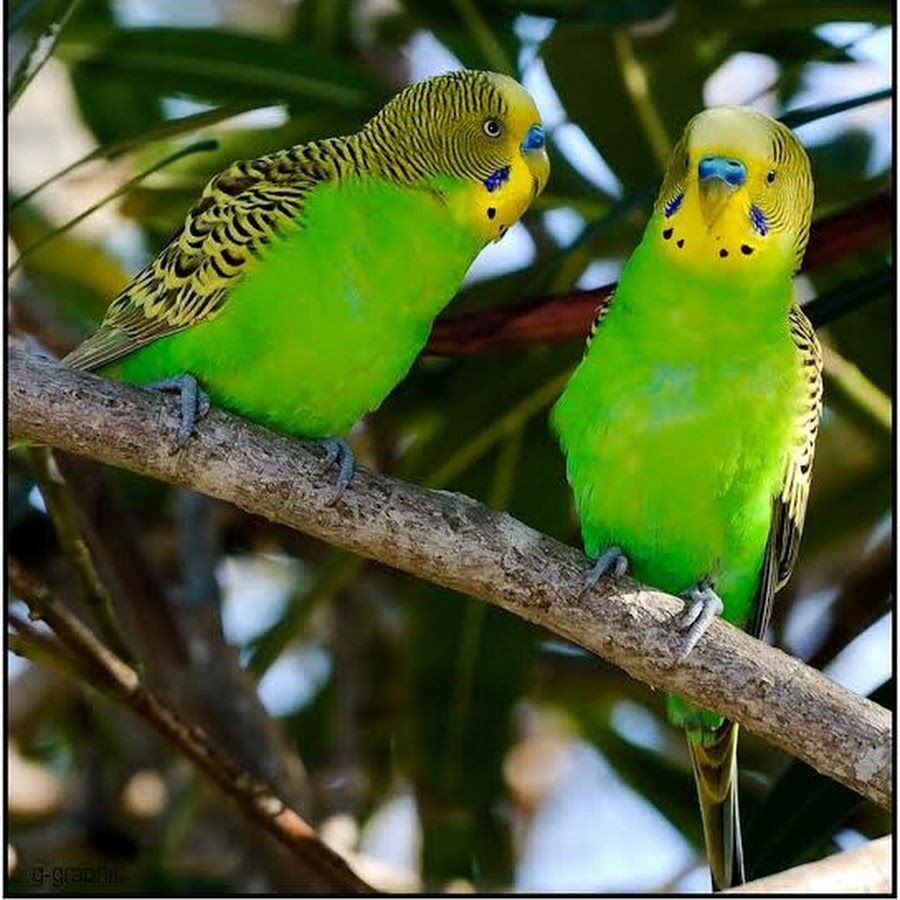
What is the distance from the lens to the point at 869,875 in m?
1.54

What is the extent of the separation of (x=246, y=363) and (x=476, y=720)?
0.96 meters

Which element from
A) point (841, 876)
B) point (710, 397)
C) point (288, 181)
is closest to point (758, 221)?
point (710, 397)

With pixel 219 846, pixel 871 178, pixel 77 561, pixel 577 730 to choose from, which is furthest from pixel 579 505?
pixel 577 730

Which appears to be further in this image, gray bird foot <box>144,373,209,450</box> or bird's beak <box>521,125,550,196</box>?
bird's beak <box>521,125,550,196</box>

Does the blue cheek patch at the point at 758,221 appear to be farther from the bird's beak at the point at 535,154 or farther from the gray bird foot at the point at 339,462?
the gray bird foot at the point at 339,462

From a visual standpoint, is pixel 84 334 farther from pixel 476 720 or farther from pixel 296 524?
pixel 296 524

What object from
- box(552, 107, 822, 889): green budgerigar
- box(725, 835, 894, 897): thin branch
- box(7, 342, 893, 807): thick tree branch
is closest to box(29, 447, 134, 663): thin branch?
box(7, 342, 893, 807): thick tree branch

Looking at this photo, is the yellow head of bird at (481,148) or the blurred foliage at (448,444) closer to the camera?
the yellow head of bird at (481,148)

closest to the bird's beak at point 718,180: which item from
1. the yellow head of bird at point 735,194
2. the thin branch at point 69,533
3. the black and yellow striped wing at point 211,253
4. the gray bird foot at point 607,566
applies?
the yellow head of bird at point 735,194

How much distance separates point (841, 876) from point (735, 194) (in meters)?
0.78

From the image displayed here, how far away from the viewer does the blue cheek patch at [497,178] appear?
2113mm

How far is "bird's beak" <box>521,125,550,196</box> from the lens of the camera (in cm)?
211

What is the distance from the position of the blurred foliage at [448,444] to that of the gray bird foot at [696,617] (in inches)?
24.7

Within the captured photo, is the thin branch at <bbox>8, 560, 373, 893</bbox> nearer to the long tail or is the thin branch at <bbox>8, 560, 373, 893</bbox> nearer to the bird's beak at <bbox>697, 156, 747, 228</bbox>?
the long tail
